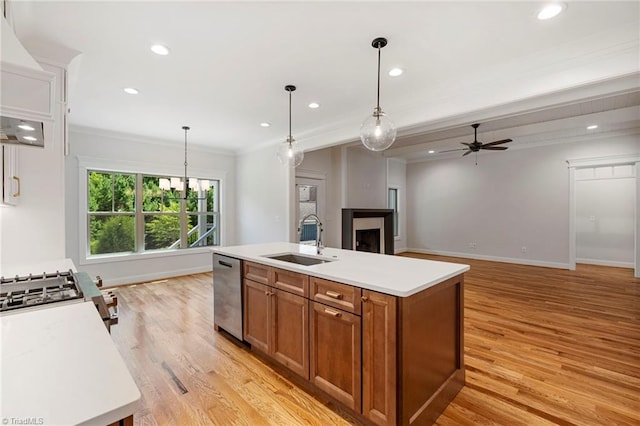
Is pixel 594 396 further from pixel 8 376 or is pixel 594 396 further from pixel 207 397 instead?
pixel 8 376

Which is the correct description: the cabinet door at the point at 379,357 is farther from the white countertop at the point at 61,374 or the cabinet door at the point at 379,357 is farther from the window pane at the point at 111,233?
the window pane at the point at 111,233

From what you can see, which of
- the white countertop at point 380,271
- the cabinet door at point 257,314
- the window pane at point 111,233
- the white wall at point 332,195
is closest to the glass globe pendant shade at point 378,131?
the white countertop at point 380,271

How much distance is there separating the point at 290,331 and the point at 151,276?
4319 mm

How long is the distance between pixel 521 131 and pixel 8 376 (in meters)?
6.98

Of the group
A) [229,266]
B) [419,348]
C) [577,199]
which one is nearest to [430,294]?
[419,348]

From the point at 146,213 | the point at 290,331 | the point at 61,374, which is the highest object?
the point at 146,213

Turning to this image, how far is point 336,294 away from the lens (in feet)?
5.93

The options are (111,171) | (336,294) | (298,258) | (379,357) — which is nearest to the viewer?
(379,357)

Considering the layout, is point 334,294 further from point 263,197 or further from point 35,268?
point 263,197

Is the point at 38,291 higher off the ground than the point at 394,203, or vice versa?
the point at 394,203

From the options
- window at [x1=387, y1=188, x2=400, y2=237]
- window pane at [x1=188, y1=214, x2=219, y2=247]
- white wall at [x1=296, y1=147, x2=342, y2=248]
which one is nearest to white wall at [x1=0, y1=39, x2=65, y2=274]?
window pane at [x1=188, y1=214, x2=219, y2=247]

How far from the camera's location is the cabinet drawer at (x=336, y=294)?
1711 millimetres

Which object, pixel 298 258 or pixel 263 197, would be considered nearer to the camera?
pixel 298 258

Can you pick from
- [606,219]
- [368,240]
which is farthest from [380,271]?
[606,219]
